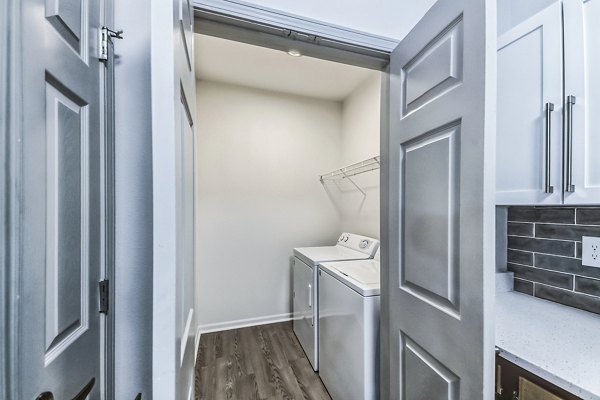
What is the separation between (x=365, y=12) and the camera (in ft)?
3.92

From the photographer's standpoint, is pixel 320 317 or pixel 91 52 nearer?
pixel 91 52

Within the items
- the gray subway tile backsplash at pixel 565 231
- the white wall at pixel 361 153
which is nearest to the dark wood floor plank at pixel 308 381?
the white wall at pixel 361 153

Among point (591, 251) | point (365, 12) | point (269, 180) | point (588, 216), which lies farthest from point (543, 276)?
point (269, 180)

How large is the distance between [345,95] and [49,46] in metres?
Result: 2.94

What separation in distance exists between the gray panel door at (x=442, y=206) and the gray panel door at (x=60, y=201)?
3.34ft

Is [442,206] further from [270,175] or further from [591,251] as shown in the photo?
[270,175]

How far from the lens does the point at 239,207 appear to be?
291cm

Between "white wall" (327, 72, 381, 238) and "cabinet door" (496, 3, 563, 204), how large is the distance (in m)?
1.14

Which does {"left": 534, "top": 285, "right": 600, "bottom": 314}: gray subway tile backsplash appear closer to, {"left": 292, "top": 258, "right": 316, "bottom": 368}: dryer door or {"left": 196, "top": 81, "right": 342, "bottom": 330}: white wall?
{"left": 292, "top": 258, "right": 316, "bottom": 368}: dryer door

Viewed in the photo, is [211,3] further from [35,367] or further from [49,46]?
[35,367]

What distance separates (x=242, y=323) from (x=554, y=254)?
274 cm

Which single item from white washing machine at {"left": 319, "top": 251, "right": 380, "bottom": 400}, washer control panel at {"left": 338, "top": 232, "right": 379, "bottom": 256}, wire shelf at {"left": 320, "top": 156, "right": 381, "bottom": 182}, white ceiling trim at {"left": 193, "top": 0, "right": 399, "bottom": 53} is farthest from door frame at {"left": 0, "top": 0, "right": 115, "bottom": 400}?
washer control panel at {"left": 338, "top": 232, "right": 379, "bottom": 256}

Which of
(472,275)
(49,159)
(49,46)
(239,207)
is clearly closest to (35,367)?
(49,159)

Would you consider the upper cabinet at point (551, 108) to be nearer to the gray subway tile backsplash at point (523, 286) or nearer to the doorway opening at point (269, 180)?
the gray subway tile backsplash at point (523, 286)
